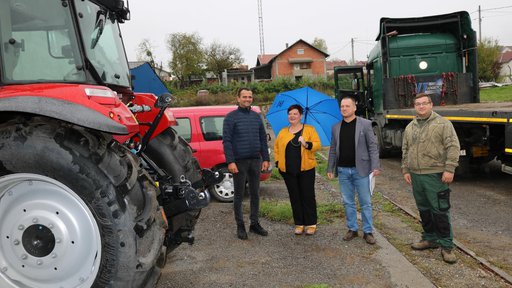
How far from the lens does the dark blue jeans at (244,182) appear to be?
5.27m

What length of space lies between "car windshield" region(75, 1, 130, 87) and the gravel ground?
6.16 feet

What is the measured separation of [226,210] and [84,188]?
14.5 feet

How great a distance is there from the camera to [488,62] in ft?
138

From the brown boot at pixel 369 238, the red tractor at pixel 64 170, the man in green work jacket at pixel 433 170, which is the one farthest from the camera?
the brown boot at pixel 369 238

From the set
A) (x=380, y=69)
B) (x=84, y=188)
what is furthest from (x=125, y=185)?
(x=380, y=69)

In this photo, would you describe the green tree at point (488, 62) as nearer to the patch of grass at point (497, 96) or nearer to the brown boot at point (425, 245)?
the patch of grass at point (497, 96)

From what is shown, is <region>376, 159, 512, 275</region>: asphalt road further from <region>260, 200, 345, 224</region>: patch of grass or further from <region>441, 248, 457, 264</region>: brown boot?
<region>260, 200, 345, 224</region>: patch of grass

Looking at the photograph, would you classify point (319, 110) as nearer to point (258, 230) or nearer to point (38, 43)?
point (258, 230)

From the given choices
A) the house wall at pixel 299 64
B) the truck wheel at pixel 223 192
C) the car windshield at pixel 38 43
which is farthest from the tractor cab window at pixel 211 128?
the house wall at pixel 299 64

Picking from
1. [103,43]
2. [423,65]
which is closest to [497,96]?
[423,65]

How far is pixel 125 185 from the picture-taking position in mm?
2568

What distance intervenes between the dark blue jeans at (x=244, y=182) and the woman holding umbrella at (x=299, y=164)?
0.35 m

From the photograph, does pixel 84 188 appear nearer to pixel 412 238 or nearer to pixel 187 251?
pixel 187 251

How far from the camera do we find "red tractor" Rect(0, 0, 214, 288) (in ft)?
8.12
